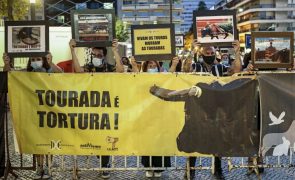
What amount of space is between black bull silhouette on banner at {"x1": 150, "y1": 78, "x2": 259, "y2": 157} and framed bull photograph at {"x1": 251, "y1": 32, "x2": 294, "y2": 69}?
1.60ft

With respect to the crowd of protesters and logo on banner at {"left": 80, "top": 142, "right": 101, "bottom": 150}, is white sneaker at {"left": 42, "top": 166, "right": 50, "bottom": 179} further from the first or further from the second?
logo on banner at {"left": 80, "top": 142, "right": 101, "bottom": 150}

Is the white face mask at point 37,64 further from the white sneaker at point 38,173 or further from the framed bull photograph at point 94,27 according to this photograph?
the white sneaker at point 38,173

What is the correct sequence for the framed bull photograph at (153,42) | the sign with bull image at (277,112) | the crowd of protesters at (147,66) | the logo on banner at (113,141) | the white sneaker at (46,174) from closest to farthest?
the sign with bull image at (277,112) → the logo on banner at (113,141) → the framed bull photograph at (153,42) → the crowd of protesters at (147,66) → the white sneaker at (46,174)

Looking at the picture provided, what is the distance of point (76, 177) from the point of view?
22.9 feet

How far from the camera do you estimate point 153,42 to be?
6.67m

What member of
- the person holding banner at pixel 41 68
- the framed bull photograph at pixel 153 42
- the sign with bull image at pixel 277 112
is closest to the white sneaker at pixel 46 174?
the person holding banner at pixel 41 68

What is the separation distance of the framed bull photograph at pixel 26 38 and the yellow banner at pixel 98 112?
1.24ft

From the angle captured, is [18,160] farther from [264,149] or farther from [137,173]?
[264,149]

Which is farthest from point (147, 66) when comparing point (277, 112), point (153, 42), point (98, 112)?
point (277, 112)

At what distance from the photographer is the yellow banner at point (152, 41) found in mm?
6672

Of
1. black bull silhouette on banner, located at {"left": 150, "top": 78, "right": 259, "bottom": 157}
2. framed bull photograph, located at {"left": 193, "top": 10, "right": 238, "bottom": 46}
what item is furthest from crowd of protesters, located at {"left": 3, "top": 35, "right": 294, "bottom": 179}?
black bull silhouette on banner, located at {"left": 150, "top": 78, "right": 259, "bottom": 157}

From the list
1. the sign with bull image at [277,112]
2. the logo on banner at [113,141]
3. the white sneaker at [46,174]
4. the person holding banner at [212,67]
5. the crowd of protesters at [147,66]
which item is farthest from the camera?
the person holding banner at [212,67]

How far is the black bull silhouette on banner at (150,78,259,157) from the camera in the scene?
6.41m

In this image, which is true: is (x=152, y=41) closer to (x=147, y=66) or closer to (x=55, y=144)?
(x=147, y=66)
